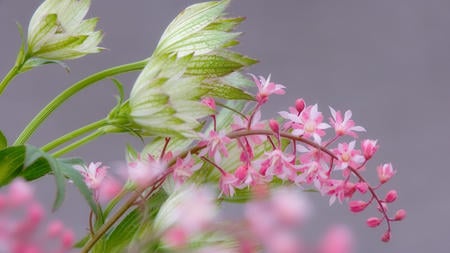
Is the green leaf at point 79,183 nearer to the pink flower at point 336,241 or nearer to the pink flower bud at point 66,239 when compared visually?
the pink flower bud at point 66,239

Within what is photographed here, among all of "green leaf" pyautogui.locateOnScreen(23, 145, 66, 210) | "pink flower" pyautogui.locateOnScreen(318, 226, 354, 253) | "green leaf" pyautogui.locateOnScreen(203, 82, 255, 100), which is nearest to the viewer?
"pink flower" pyautogui.locateOnScreen(318, 226, 354, 253)

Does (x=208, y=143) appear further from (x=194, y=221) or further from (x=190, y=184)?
(x=194, y=221)

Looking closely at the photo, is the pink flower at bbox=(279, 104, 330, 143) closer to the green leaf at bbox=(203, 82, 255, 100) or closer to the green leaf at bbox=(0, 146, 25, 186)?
the green leaf at bbox=(203, 82, 255, 100)

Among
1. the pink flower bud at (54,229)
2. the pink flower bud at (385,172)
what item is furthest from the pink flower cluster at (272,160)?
the pink flower bud at (54,229)

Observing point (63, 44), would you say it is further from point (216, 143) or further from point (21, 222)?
point (21, 222)

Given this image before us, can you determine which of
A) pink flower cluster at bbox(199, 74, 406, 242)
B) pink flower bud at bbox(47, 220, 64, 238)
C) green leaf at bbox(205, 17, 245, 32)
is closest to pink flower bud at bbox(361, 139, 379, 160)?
pink flower cluster at bbox(199, 74, 406, 242)

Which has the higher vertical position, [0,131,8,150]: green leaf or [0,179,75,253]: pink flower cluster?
[0,179,75,253]: pink flower cluster
